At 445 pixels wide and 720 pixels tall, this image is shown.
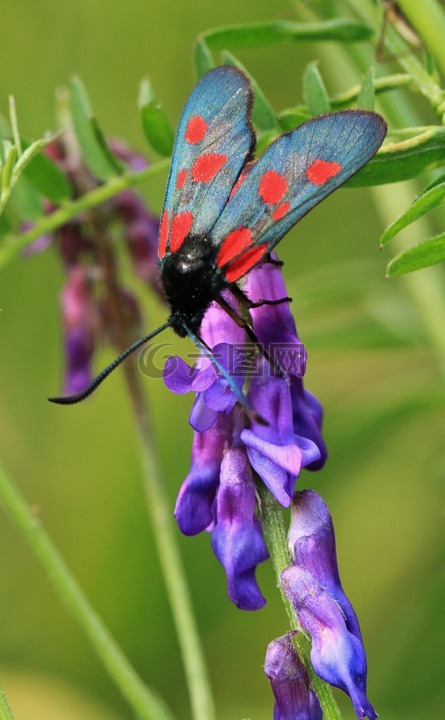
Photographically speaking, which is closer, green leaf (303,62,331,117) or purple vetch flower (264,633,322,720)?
purple vetch flower (264,633,322,720)

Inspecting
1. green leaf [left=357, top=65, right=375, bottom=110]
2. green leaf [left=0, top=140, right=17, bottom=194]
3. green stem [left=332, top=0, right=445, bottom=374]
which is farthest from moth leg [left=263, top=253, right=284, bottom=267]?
green stem [left=332, top=0, right=445, bottom=374]

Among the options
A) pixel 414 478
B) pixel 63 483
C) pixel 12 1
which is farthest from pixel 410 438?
pixel 12 1

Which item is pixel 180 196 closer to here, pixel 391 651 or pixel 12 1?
pixel 391 651

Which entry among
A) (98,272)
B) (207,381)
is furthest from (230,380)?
(98,272)

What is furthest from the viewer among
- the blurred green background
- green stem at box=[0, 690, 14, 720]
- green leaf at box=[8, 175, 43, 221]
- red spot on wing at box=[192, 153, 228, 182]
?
the blurred green background

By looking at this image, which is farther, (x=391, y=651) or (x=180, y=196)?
(x=391, y=651)

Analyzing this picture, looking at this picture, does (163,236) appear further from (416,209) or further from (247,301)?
(416,209)

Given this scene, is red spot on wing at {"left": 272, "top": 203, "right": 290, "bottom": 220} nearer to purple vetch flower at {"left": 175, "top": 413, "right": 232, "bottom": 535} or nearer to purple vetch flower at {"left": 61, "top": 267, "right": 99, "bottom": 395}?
purple vetch flower at {"left": 175, "top": 413, "right": 232, "bottom": 535}
